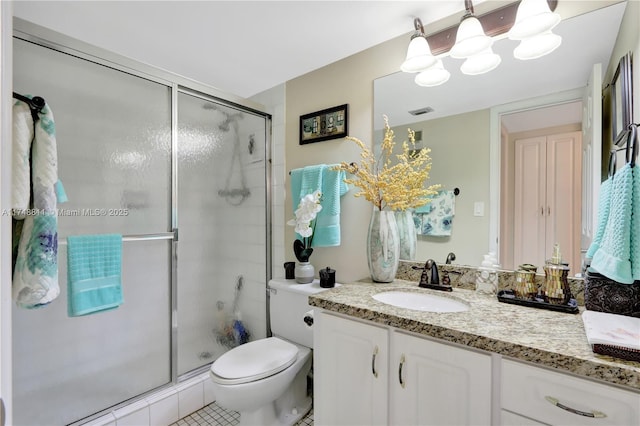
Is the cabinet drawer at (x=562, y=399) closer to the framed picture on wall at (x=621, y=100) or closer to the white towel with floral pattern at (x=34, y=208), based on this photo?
the framed picture on wall at (x=621, y=100)

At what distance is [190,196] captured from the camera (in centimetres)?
193

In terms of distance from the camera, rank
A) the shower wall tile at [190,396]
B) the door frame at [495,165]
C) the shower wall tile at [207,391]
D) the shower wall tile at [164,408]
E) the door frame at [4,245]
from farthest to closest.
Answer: the shower wall tile at [207,391]
the shower wall tile at [190,396]
the shower wall tile at [164,408]
the door frame at [495,165]
the door frame at [4,245]

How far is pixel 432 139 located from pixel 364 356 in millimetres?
1076

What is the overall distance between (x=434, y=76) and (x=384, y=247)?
88 centimetres

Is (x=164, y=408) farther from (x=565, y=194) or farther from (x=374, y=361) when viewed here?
(x=565, y=194)

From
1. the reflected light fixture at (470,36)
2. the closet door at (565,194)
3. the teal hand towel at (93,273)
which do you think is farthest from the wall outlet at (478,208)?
the teal hand towel at (93,273)

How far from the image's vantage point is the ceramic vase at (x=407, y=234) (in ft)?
5.09

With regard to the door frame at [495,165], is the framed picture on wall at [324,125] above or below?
above

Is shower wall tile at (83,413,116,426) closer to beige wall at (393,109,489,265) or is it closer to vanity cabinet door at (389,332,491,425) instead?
vanity cabinet door at (389,332,491,425)

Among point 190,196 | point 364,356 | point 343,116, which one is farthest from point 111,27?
point 364,356

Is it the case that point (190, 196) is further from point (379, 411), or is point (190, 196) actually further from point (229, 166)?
point (379, 411)

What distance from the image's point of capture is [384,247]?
1474mm

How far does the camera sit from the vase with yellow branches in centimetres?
148

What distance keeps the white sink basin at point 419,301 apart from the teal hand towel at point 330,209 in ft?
1.57
